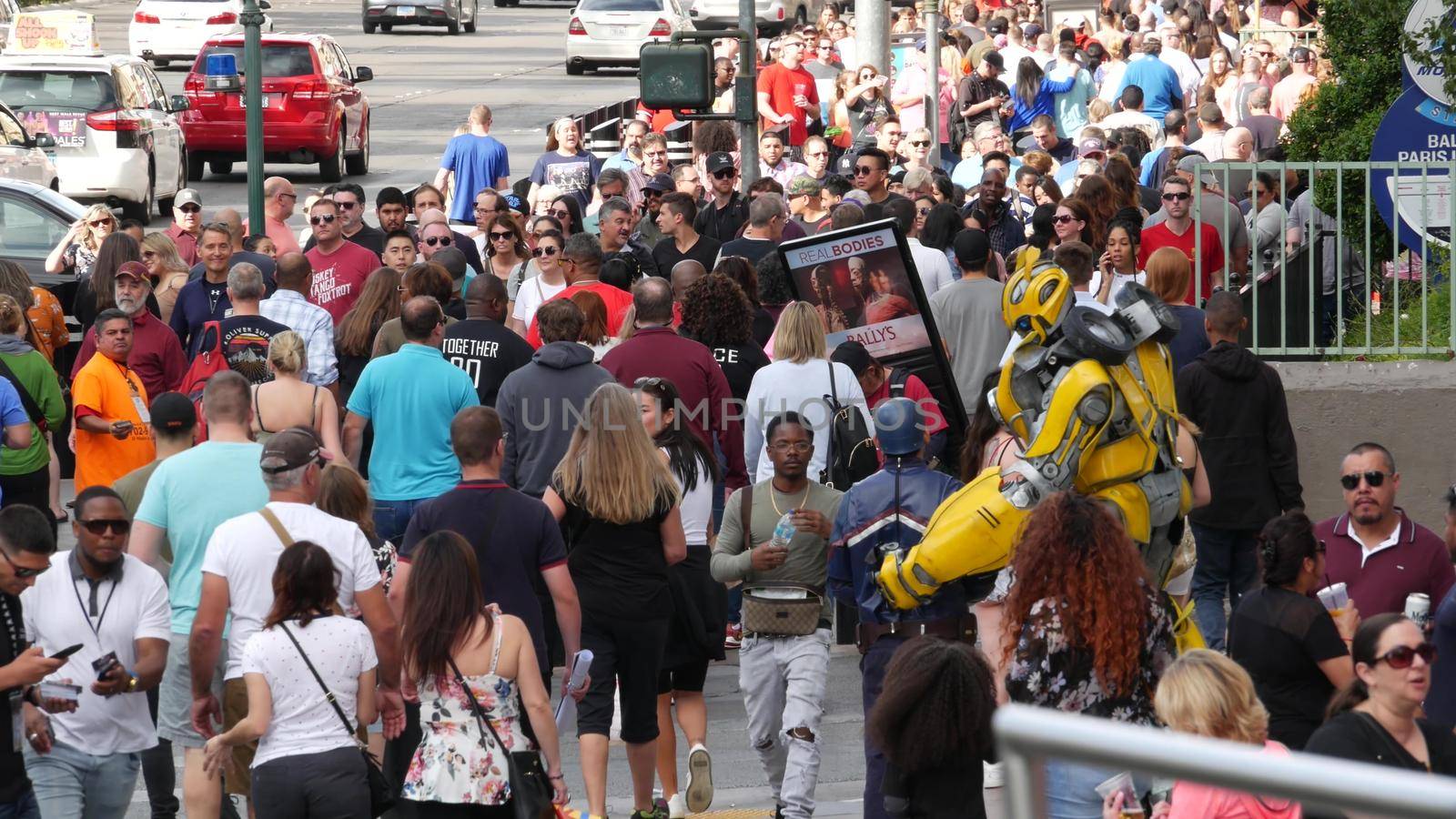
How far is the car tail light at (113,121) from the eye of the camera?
22312 mm

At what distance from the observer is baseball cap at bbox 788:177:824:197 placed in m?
13.8

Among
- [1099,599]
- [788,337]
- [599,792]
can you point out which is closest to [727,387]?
[788,337]

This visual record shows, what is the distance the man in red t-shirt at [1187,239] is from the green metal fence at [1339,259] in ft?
0.08

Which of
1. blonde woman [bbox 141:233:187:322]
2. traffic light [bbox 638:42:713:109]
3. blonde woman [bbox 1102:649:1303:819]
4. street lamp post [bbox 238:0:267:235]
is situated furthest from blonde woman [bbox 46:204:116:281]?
blonde woman [bbox 1102:649:1303:819]

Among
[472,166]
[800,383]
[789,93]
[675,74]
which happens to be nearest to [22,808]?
[800,383]

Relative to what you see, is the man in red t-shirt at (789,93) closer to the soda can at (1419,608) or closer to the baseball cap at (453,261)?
the baseball cap at (453,261)

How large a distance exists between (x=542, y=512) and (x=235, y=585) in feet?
3.62

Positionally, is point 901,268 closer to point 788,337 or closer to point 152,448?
point 788,337

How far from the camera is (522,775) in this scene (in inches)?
243

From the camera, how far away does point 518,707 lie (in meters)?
6.23

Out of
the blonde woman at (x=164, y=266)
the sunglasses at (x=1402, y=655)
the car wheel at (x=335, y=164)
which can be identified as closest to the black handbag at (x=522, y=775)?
the sunglasses at (x=1402, y=655)

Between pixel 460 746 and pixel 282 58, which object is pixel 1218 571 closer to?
pixel 460 746

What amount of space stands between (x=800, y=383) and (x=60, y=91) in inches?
633

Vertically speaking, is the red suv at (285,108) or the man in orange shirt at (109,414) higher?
the red suv at (285,108)
